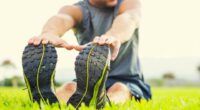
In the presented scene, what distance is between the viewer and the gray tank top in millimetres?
5594

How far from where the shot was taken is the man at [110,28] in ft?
16.4

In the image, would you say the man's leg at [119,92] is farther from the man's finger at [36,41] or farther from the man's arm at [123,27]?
the man's finger at [36,41]

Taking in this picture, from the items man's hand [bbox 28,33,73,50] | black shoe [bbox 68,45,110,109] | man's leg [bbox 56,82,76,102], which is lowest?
man's leg [bbox 56,82,76,102]

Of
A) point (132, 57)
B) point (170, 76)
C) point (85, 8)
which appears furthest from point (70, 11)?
point (170, 76)

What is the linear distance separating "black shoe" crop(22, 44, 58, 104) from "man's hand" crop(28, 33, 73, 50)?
47 millimetres

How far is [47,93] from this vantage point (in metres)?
3.97

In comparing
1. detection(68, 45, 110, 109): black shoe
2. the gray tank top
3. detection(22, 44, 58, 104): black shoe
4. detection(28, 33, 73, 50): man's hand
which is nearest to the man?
the gray tank top

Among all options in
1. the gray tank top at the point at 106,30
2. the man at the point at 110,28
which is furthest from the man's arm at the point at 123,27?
the gray tank top at the point at 106,30

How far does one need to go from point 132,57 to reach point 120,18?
3.11ft

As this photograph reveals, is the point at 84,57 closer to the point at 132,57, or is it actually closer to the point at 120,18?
the point at 120,18

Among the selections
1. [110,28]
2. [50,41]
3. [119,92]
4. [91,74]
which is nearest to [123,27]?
[119,92]

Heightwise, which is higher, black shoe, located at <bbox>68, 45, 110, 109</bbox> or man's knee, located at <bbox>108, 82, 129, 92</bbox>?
black shoe, located at <bbox>68, 45, 110, 109</bbox>

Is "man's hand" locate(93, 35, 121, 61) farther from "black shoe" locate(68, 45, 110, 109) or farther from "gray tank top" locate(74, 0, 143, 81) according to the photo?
"gray tank top" locate(74, 0, 143, 81)

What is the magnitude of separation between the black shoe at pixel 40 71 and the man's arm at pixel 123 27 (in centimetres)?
38
